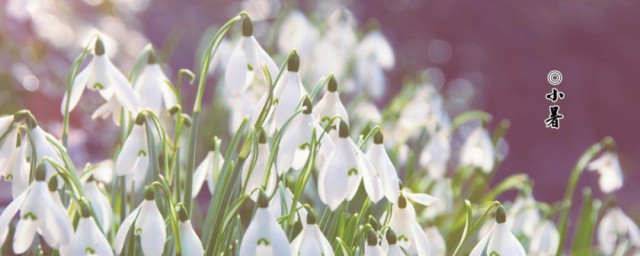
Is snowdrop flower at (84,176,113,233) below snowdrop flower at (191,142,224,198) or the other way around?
below

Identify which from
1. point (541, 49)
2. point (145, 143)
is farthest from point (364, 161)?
point (541, 49)

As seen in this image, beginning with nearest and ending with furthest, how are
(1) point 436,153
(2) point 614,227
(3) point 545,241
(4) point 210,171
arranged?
(4) point 210,171 → (3) point 545,241 → (2) point 614,227 → (1) point 436,153

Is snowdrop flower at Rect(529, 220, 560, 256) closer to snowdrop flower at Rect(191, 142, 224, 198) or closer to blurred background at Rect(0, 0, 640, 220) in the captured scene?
snowdrop flower at Rect(191, 142, 224, 198)

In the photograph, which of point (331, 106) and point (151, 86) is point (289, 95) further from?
point (151, 86)

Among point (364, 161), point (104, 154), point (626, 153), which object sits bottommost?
point (364, 161)

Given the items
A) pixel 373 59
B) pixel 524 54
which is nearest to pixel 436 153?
pixel 373 59

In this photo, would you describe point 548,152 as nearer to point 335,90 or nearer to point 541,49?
point 541,49

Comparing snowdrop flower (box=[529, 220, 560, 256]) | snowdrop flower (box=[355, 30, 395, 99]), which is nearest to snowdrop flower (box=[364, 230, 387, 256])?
snowdrop flower (box=[529, 220, 560, 256])
